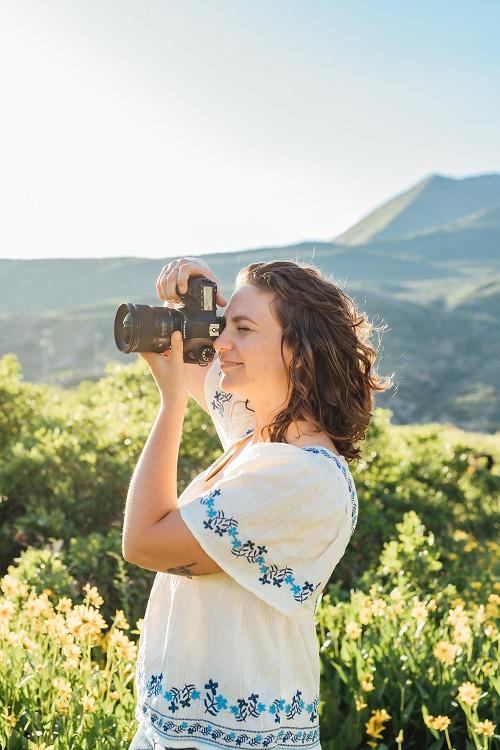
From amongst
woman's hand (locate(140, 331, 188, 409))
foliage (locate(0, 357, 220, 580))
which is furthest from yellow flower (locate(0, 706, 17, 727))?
foliage (locate(0, 357, 220, 580))

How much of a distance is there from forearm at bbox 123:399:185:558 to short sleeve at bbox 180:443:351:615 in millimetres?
75

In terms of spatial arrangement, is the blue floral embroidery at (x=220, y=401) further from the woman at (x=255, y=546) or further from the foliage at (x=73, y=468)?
the foliage at (x=73, y=468)

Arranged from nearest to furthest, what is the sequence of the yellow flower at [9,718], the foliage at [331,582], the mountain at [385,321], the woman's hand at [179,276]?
1. the woman's hand at [179,276]
2. the yellow flower at [9,718]
3. the foliage at [331,582]
4. the mountain at [385,321]

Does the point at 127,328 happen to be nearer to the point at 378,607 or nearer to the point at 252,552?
the point at 252,552

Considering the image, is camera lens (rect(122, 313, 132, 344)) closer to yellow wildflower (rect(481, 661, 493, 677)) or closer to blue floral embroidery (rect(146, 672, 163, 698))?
blue floral embroidery (rect(146, 672, 163, 698))

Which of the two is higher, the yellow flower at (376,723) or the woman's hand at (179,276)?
the woman's hand at (179,276)

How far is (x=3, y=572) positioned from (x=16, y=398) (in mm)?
1874

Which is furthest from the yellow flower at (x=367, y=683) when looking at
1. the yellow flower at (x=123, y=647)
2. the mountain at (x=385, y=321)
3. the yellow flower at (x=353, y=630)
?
the mountain at (x=385, y=321)

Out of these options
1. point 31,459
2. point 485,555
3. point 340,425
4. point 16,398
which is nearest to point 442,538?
point 485,555

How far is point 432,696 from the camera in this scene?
291 cm

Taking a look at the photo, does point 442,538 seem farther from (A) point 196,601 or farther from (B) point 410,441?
(A) point 196,601

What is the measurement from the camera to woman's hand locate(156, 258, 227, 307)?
2086mm

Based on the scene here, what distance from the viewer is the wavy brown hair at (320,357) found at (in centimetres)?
184

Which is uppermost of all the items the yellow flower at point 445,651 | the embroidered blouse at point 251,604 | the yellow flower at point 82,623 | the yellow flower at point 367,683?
the embroidered blouse at point 251,604
